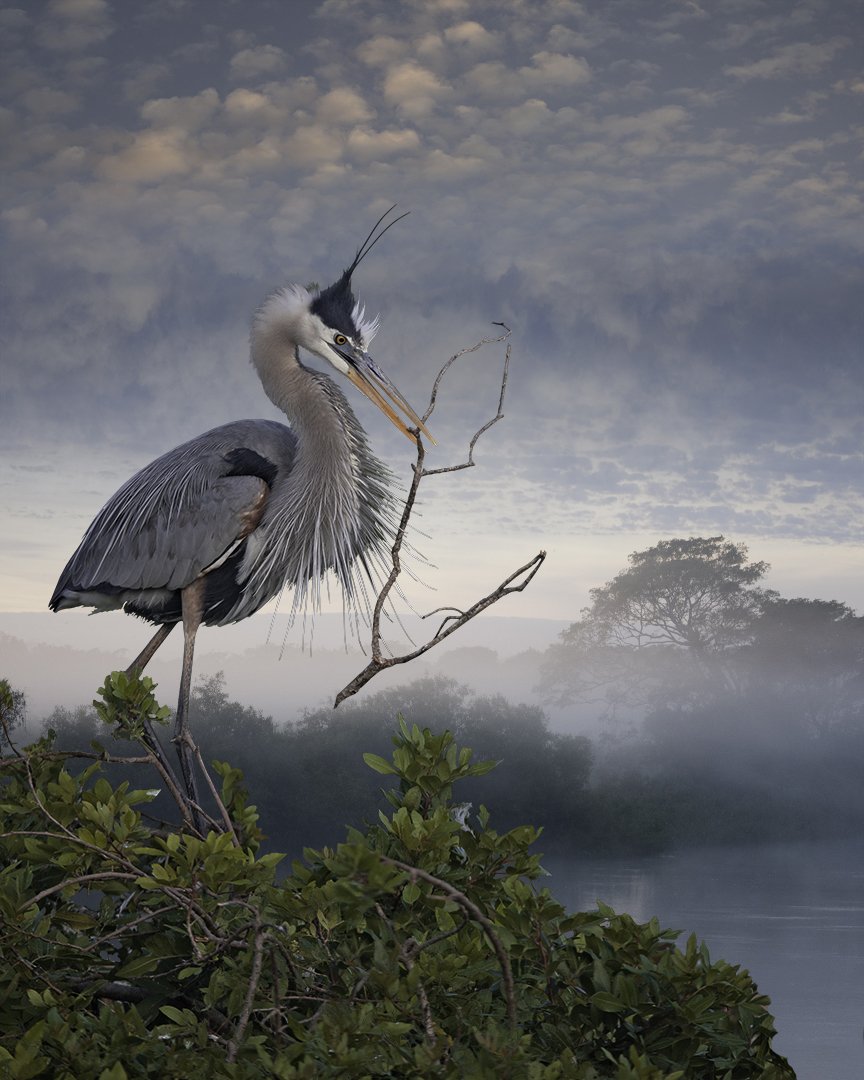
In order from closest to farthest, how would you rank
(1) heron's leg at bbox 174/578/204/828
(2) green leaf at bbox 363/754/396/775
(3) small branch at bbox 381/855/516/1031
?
1. (3) small branch at bbox 381/855/516/1031
2. (2) green leaf at bbox 363/754/396/775
3. (1) heron's leg at bbox 174/578/204/828

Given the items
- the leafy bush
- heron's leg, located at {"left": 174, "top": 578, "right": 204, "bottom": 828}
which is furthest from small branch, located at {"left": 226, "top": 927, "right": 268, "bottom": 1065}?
heron's leg, located at {"left": 174, "top": 578, "right": 204, "bottom": 828}

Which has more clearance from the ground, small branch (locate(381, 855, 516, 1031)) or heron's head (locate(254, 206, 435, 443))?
heron's head (locate(254, 206, 435, 443))

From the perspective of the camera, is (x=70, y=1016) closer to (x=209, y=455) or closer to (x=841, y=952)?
(x=209, y=455)

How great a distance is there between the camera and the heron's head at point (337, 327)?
18.3ft

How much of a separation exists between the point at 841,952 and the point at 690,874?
4.50 meters

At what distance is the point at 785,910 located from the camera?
95.9 ft

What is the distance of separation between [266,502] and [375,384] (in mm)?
790

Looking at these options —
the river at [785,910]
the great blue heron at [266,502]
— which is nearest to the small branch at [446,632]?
the great blue heron at [266,502]

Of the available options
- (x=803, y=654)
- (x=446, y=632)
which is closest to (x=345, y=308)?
(x=446, y=632)

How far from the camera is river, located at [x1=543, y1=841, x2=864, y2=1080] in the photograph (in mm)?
19453

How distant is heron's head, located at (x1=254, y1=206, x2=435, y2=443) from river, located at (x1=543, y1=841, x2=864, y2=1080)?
1478 cm

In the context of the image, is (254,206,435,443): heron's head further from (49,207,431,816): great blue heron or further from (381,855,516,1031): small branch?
(381,855,516,1031): small branch

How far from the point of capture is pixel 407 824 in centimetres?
217

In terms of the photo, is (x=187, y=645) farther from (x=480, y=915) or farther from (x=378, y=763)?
(x=480, y=915)
